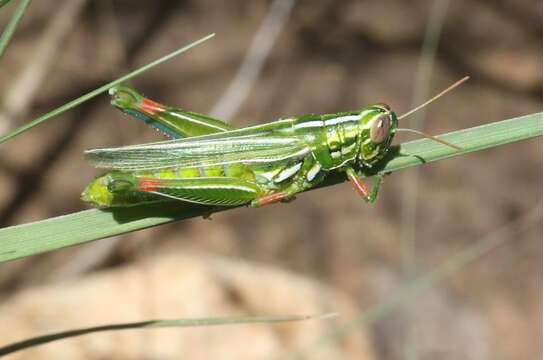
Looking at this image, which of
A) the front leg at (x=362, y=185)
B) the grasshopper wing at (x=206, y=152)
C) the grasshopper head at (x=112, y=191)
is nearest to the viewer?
the grasshopper head at (x=112, y=191)

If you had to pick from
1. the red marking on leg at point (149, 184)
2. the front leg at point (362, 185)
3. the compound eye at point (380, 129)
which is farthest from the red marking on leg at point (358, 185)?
the red marking on leg at point (149, 184)

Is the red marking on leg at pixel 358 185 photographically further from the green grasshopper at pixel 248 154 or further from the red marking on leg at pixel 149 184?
the red marking on leg at pixel 149 184

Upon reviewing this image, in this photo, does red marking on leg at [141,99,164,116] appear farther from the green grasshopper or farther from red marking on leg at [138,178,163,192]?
red marking on leg at [138,178,163,192]

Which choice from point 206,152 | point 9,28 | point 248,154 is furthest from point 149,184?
point 9,28

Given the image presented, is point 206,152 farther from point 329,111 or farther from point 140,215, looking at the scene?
point 329,111

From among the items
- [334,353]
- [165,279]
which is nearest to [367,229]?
[334,353]
